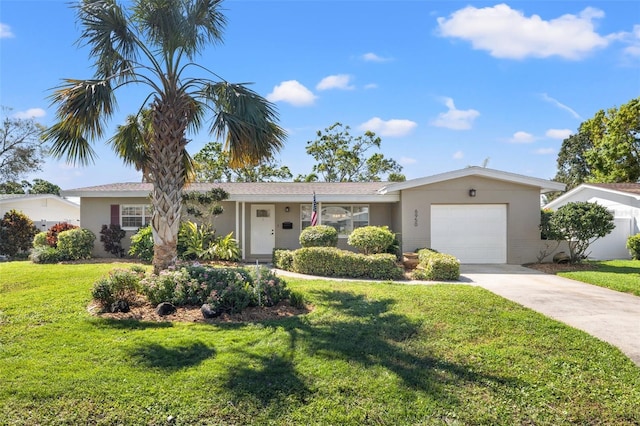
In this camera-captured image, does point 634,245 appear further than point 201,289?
Yes

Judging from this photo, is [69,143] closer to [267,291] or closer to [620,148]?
[267,291]

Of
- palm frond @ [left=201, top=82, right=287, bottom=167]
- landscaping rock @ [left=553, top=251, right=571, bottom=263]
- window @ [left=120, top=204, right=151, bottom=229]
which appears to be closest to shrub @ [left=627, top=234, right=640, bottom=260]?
landscaping rock @ [left=553, top=251, right=571, bottom=263]

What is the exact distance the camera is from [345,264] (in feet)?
34.8

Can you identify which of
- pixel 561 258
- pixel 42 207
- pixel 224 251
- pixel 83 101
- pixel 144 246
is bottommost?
pixel 561 258

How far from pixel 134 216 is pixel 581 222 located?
15.9m

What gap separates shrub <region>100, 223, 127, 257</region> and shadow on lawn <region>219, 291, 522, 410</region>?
1123 centimetres

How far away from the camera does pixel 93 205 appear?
14609 mm

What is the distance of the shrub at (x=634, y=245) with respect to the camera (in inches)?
583

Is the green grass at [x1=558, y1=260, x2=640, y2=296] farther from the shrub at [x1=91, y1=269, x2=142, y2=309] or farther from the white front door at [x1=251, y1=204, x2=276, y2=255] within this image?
the shrub at [x1=91, y1=269, x2=142, y2=309]

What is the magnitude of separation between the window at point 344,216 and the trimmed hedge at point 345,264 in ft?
14.2

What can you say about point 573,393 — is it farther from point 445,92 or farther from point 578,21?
point 445,92

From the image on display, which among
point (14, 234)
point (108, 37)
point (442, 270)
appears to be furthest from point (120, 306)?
point (14, 234)

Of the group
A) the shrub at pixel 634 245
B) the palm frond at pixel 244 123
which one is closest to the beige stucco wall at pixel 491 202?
the shrub at pixel 634 245

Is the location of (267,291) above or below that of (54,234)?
below
